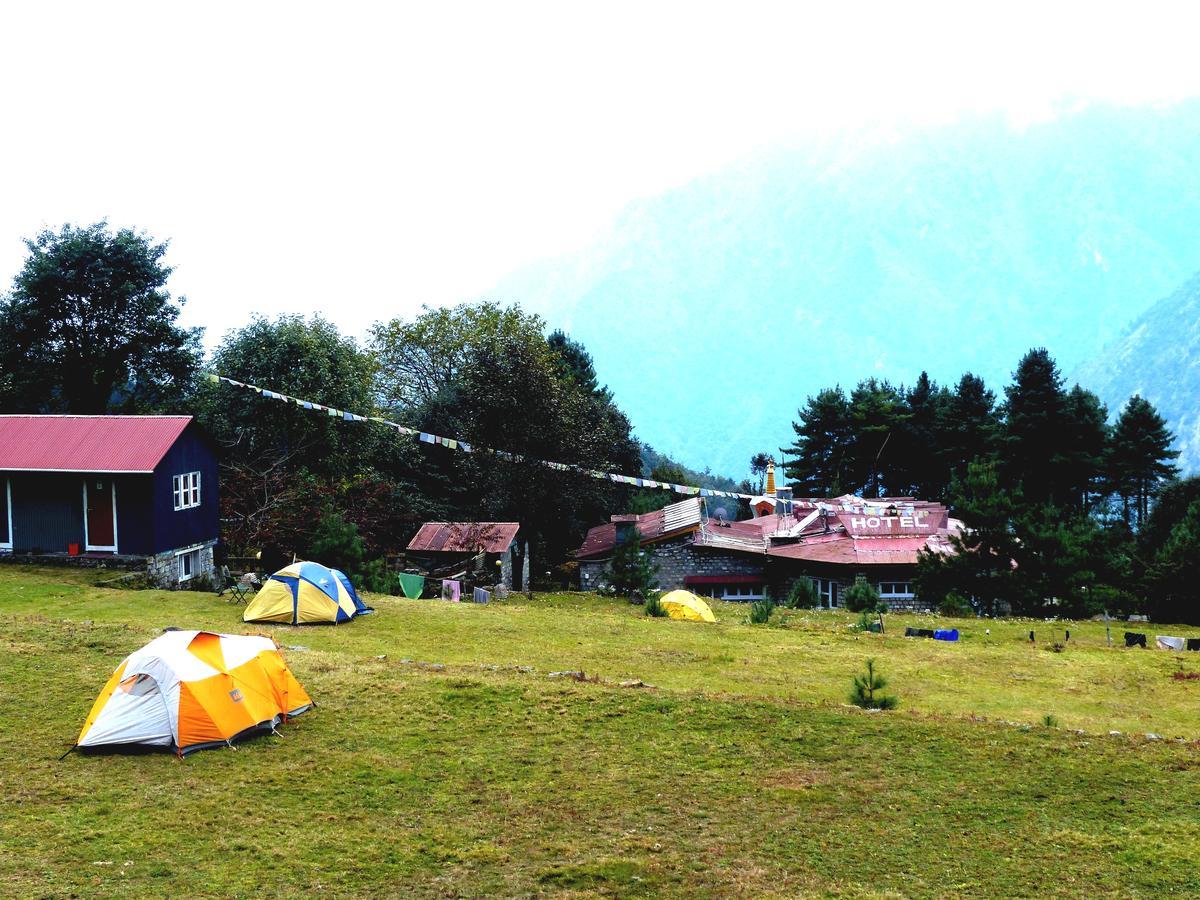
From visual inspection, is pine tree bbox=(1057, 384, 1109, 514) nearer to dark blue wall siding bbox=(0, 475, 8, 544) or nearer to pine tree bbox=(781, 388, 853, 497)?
pine tree bbox=(781, 388, 853, 497)

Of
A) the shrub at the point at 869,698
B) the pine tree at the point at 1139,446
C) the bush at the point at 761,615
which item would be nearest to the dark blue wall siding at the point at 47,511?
the bush at the point at 761,615

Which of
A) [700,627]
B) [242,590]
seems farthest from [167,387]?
[700,627]

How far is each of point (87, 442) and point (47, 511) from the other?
2367 mm

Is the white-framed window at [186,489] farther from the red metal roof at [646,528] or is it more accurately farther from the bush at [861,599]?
the bush at [861,599]

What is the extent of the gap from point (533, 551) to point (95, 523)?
68.3 ft

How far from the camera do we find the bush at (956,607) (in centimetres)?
3681

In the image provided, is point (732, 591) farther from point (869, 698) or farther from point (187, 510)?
point (869, 698)

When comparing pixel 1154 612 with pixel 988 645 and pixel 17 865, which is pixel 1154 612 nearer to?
pixel 988 645

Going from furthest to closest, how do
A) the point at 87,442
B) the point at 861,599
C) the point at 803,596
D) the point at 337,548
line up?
the point at 803,596 < the point at 861,599 < the point at 337,548 < the point at 87,442

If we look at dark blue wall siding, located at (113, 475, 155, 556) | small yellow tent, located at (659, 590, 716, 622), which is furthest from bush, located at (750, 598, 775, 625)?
dark blue wall siding, located at (113, 475, 155, 556)

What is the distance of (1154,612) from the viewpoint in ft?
125

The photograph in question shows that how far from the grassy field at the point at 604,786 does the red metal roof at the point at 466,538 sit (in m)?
17.4

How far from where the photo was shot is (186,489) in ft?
111

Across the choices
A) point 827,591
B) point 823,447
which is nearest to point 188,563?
point 827,591
